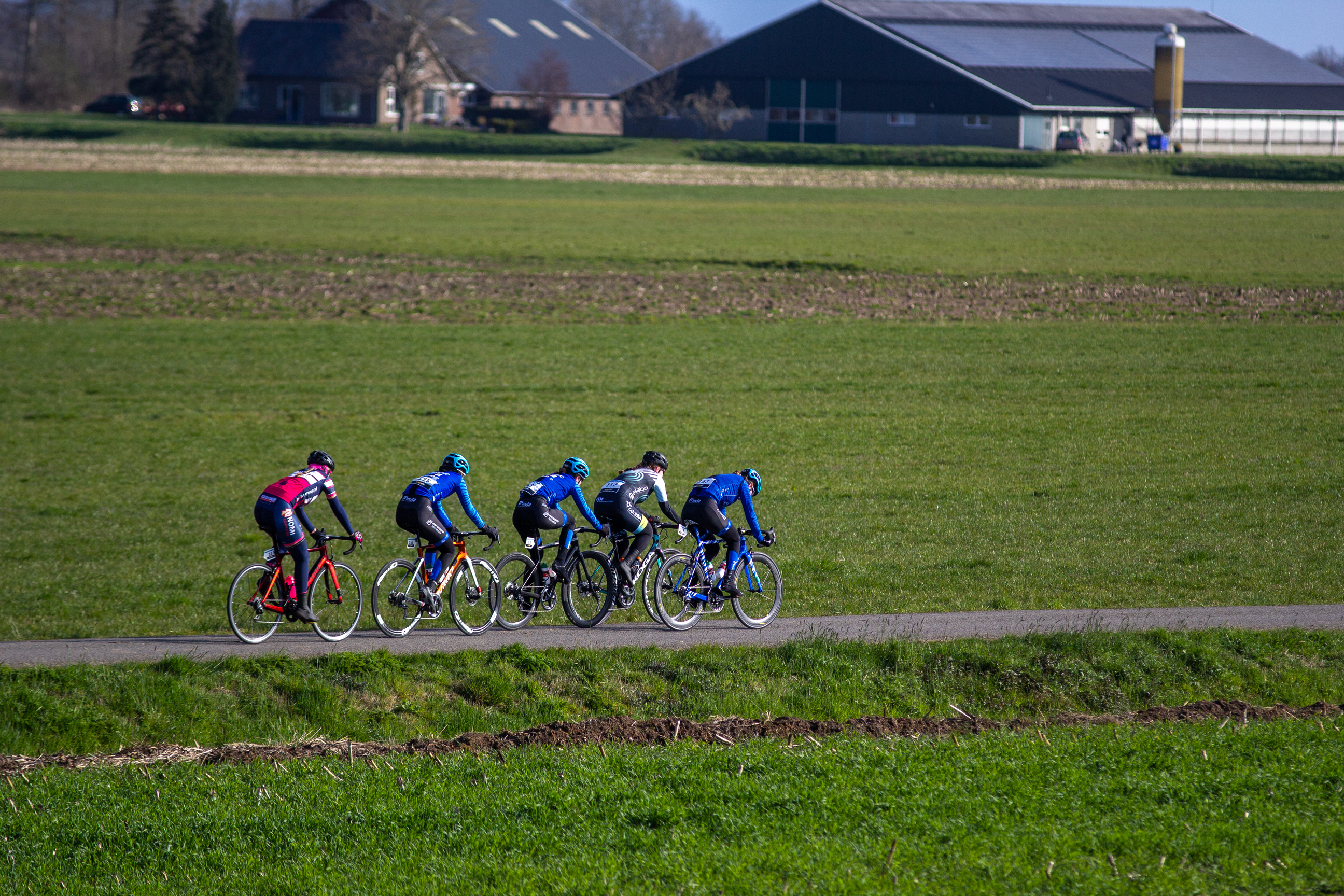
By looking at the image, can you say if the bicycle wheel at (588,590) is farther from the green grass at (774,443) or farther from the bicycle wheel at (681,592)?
the green grass at (774,443)

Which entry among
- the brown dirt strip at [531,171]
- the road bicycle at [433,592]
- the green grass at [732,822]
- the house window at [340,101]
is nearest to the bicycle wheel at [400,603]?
the road bicycle at [433,592]

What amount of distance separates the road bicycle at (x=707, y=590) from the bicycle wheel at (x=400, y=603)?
2591 millimetres

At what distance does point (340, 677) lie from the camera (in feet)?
42.4

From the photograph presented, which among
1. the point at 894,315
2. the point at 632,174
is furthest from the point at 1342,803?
the point at 632,174

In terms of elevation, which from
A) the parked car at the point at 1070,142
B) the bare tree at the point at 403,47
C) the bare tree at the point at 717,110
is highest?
the bare tree at the point at 403,47

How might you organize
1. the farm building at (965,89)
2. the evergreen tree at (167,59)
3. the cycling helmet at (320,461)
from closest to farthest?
the cycling helmet at (320,461), the farm building at (965,89), the evergreen tree at (167,59)

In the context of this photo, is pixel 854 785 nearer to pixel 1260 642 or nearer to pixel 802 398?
pixel 1260 642

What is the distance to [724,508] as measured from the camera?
14.4 m

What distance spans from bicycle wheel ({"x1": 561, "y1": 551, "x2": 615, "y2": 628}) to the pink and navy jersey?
106 inches

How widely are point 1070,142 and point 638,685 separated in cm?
10000

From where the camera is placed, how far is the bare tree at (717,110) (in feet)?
358

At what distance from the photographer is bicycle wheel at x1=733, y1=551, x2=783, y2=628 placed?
1462 cm

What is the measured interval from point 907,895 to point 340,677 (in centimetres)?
691

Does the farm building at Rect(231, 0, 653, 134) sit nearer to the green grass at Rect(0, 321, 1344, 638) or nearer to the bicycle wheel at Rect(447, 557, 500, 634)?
the green grass at Rect(0, 321, 1344, 638)
